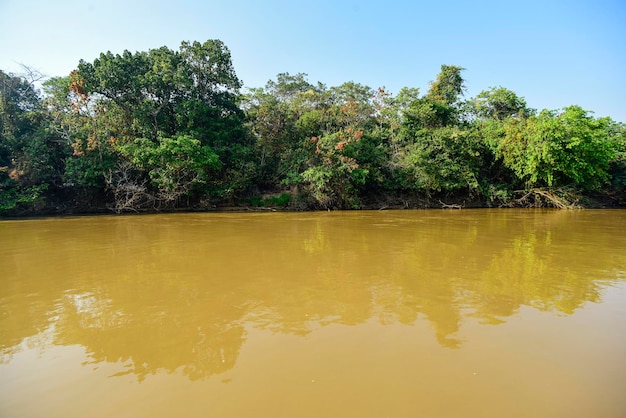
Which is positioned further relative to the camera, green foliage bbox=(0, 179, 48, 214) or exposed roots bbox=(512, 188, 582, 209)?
exposed roots bbox=(512, 188, 582, 209)

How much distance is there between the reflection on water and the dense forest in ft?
35.6

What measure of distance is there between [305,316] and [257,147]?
17680 mm

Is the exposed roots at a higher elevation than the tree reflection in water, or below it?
higher

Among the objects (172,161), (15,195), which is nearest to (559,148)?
(172,161)

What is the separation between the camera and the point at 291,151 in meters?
19.9

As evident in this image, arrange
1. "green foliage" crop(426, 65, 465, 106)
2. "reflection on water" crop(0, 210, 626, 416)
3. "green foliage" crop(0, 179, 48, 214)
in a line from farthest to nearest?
1. "green foliage" crop(426, 65, 465, 106)
2. "green foliage" crop(0, 179, 48, 214)
3. "reflection on water" crop(0, 210, 626, 416)

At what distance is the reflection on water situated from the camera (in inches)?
106

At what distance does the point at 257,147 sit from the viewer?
20594mm

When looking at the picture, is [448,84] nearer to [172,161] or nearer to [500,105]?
[500,105]

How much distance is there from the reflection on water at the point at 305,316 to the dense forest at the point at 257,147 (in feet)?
35.6

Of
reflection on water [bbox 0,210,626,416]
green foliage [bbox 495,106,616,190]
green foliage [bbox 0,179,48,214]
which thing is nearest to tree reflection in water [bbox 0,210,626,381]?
reflection on water [bbox 0,210,626,416]

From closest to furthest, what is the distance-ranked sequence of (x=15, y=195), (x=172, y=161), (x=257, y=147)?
1. (x=15, y=195)
2. (x=172, y=161)
3. (x=257, y=147)

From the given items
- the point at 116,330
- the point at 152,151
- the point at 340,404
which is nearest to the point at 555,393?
the point at 340,404

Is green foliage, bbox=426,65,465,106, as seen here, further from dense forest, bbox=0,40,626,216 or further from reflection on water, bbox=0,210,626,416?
reflection on water, bbox=0,210,626,416
